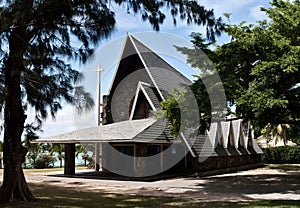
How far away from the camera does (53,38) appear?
9.03 metres

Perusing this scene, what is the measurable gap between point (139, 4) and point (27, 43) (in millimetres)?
3028

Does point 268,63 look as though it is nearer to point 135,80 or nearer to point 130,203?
point 130,203

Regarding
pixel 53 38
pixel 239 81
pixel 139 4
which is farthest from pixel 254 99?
pixel 53 38

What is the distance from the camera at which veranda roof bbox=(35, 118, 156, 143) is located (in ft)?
60.9

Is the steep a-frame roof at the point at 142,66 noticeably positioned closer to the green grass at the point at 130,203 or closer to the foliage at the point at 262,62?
the foliage at the point at 262,62

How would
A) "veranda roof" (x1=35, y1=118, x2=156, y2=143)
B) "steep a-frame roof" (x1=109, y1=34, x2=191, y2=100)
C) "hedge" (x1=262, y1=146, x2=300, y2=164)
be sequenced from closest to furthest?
"veranda roof" (x1=35, y1=118, x2=156, y2=143)
"steep a-frame roof" (x1=109, y1=34, x2=191, y2=100)
"hedge" (x1=262, y1=146, x2=300, y2=164)

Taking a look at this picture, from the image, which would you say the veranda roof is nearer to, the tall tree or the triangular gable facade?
the triangular gable facade

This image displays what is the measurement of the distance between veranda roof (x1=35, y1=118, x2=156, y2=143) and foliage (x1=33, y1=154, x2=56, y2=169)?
9653mm

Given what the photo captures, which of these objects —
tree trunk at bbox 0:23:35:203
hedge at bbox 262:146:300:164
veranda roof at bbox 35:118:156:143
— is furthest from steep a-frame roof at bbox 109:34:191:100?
hedge at bbox 262:146:300:164

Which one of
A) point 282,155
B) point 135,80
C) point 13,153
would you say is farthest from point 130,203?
point 282,155

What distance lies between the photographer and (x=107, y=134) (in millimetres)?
19781

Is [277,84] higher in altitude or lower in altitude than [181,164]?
higher

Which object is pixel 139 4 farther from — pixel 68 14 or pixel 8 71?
pixel 8 71

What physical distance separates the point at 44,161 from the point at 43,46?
23.5m
